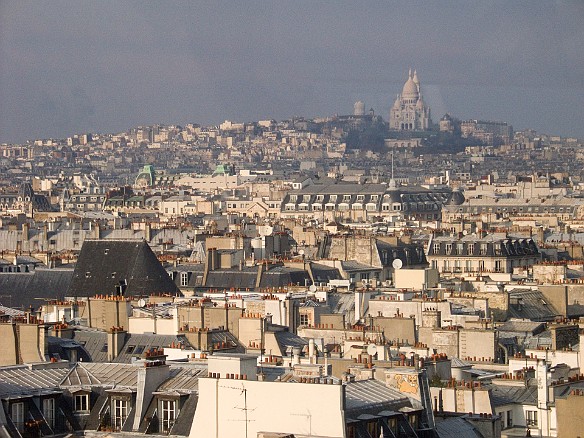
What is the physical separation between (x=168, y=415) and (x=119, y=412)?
26.6 inches

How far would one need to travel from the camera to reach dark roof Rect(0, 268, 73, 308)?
130ft

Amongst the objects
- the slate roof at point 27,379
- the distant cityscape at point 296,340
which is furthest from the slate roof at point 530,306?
the slate roof at point 27,379

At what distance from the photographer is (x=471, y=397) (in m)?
20.6

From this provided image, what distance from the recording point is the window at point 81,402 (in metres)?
18.9

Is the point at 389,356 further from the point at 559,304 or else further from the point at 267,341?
the point at 559,304

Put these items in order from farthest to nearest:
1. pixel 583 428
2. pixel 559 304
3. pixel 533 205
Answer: pixel 533 205, pixel 559 304, pixel 583 428

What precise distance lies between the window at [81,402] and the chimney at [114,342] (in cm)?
607

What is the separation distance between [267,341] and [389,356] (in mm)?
4110

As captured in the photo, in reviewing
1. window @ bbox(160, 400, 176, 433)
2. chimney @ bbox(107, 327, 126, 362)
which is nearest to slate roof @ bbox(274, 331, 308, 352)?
Answer: chimney @ bbox(107, 327, 126, 362)

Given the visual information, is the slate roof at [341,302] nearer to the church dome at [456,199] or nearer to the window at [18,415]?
the window at [18,415]

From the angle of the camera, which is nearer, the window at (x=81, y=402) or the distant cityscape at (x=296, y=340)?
the distant cityscape at (x=296, y=340)

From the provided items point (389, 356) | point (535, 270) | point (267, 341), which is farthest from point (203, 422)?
point (535, 270)

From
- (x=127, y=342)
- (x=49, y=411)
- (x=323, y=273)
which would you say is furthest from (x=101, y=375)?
(x=323, y=273)

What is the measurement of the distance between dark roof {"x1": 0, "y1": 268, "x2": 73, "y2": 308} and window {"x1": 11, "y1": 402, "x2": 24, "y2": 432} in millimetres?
20803
